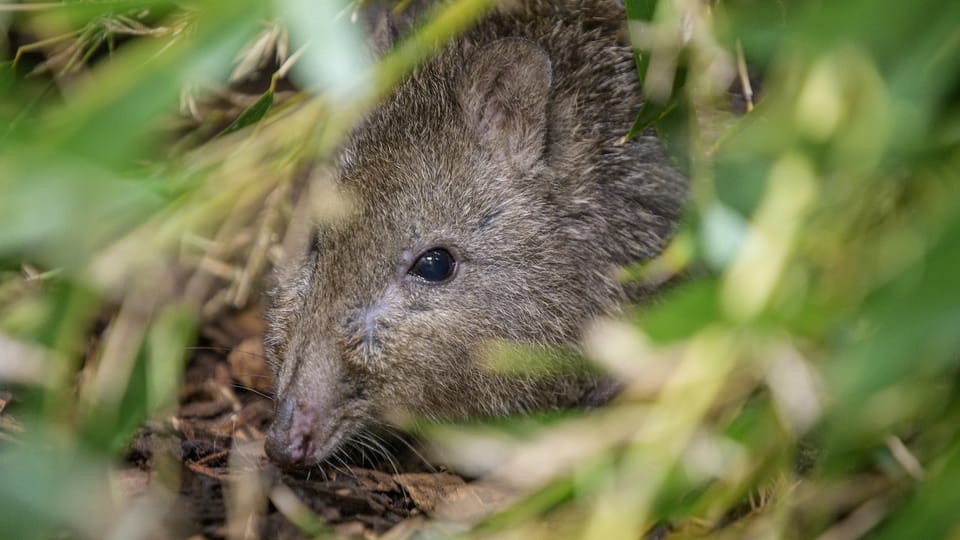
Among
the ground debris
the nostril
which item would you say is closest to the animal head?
the nostril

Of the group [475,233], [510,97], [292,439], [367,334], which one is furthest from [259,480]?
[510,97]

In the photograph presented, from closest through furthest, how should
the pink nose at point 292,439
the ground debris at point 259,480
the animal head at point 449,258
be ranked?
the ground debris at point 259,480 → the pink nose at point 292,439 → the animal head at point 449,258

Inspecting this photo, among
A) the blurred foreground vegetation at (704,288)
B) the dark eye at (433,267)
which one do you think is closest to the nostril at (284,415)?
the blurred foreground vegetation at (704,288)

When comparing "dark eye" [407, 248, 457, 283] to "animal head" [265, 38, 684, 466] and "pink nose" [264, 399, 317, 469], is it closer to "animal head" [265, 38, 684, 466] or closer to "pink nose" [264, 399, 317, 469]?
"animal head" [265, 38, 684, 466]

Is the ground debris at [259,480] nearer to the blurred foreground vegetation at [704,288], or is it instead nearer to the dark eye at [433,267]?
the blurred foreground vegetation at [704,288]

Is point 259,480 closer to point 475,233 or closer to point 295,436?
point 295,436

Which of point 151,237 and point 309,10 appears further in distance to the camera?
point 151,237

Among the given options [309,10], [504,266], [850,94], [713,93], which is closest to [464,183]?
[504,266]

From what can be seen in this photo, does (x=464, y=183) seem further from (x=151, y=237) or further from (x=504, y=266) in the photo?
(x=151, y=237)
